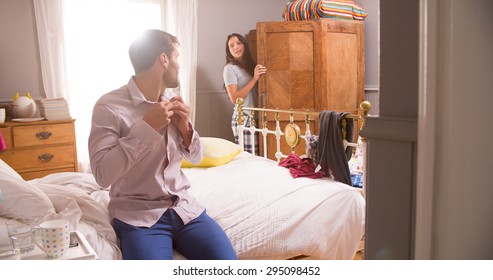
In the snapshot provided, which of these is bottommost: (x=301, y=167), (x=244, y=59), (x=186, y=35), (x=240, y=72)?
(x=301, y=167)

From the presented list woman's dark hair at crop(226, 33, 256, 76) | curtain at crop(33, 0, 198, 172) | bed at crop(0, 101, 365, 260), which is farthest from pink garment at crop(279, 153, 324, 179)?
curtain at crop(33, 0, 198, 172)

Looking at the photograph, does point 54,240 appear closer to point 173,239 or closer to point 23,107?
Result: point 173,239

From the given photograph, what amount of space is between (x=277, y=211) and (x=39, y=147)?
89.3 inches

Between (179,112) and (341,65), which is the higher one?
(341,65)

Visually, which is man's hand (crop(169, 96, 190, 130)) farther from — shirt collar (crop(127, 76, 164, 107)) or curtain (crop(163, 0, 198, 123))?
curtain (crop(163, 0, 198, 123))

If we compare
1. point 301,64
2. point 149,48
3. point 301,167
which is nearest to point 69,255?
point 149,48

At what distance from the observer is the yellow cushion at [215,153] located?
256 cm

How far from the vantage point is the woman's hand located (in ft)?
12.9

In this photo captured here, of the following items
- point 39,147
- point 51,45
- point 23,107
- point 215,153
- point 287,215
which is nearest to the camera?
point 287,215

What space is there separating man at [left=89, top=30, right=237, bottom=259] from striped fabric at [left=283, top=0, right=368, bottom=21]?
9.22 ft

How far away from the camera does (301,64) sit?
13.6ft

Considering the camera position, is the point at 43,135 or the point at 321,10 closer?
the point at 43,135

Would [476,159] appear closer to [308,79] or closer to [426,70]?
[426,70]
